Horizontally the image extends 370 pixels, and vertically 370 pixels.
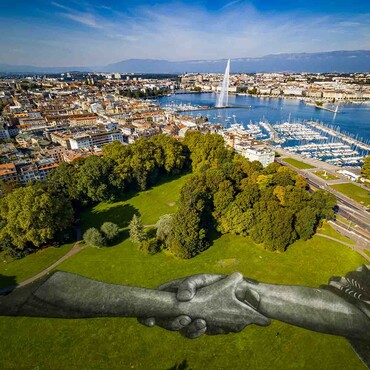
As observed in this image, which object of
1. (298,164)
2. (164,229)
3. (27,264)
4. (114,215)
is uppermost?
(164,229)

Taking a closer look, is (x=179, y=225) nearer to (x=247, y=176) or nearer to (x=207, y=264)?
(x=207, y=264)

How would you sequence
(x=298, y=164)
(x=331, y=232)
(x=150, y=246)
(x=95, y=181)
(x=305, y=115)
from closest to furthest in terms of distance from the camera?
1. (x=150, y=246)
2. (x=331, y=232)
3. (x=95, y=181)
4. (x=298, y=164)
5. (x=305, y=115)

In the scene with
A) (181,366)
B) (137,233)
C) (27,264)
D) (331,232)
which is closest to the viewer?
(181,366)

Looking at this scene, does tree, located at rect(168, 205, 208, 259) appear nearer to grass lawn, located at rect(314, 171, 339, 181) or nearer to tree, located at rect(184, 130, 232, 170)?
tree, located at rect(184, 130, 232, 170)

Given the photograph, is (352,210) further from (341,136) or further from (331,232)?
(341,136)

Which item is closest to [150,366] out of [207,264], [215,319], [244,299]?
Answer: [215,319]

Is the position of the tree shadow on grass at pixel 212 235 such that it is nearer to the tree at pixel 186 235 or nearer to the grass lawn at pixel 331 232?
the tree at pixel 186 235

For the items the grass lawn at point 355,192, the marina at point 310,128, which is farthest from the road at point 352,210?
the marina at point 310,128

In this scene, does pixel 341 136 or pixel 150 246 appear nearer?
pixel 150 246

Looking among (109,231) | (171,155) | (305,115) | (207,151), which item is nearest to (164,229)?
(109,231)
